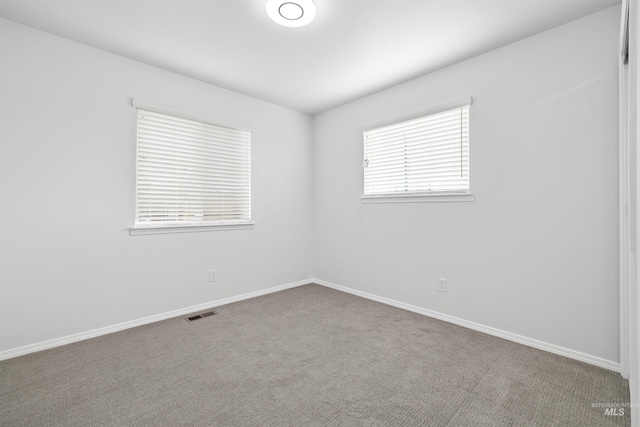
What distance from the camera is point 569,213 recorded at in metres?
2.21

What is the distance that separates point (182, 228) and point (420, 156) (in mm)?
2668

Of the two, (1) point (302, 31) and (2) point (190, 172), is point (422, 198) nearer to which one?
(1) point (302, 31)

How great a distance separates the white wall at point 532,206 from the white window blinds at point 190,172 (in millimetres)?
1910

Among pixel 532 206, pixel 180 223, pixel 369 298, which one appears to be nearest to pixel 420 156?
pixel 532 206

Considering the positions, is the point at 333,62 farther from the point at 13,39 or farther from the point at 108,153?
the point at 13,39

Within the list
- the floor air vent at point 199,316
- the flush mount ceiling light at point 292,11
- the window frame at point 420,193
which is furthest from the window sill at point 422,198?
the floor air vent at point 199,316

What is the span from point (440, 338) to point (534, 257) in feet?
3.34

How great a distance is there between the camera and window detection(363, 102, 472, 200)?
2834mm

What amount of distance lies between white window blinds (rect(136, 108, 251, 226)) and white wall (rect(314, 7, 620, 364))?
191 cm

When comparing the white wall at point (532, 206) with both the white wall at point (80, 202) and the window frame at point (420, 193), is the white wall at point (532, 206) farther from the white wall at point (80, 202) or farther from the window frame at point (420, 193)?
the white wall at point (80, 202)

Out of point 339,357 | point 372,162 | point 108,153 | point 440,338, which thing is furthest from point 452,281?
point 108,153

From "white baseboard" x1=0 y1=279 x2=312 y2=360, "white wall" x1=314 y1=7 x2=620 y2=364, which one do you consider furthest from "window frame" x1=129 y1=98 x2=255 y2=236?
"white wall" x1=314 y1=7 x2=620 y2=364

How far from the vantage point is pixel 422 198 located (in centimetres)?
309

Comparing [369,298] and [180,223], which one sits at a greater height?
[180,223]
